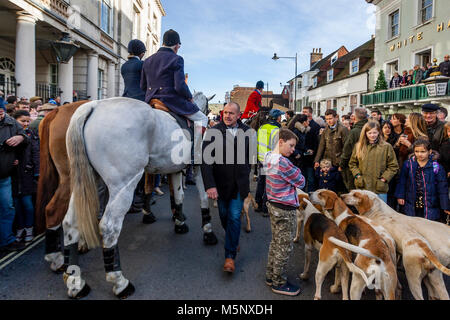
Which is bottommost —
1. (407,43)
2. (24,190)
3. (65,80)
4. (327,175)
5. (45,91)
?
(24,190)

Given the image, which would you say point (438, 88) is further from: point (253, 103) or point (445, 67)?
point (253, 103)

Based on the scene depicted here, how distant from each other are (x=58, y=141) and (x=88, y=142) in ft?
2.05

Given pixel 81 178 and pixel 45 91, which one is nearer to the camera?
pixel 81 178

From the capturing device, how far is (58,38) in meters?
13.2

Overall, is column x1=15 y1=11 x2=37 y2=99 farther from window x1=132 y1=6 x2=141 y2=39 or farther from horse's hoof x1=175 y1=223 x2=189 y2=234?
window x1=132 y1=6 x2=141 y2=39

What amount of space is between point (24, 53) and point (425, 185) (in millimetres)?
12026

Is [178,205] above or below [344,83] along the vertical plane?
below

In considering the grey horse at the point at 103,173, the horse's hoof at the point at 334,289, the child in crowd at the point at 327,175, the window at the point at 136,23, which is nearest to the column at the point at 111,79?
the window at the point at 136,23

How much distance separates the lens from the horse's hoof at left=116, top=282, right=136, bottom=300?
3.05m

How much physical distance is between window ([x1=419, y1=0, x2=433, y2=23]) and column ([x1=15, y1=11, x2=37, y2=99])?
2095cm

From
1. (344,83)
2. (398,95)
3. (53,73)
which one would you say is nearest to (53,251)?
(53,73)

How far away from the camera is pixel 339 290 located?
3.30 m

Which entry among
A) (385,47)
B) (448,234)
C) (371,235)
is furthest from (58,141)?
(385,47)
